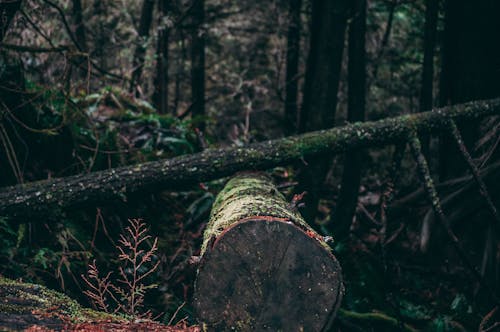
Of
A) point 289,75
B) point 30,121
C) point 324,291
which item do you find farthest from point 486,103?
point 289,75

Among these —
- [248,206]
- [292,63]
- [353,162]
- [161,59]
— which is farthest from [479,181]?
[292,63]

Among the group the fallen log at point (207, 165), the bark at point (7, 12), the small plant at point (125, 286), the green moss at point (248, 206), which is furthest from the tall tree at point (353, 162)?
the bark at point (7, 12)

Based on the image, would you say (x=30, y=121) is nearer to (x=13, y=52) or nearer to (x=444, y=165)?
(x=13, y=52)

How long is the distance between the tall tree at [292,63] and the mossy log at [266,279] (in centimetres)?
720

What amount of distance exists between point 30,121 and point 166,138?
6.01 feet

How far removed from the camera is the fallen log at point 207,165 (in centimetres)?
381

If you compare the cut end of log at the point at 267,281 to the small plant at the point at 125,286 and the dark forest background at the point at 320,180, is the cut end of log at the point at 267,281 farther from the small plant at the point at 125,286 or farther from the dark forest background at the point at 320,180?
the dark forest background at the point at 320,180

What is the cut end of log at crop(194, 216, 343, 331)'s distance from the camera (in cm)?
240

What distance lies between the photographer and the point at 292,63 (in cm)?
1003

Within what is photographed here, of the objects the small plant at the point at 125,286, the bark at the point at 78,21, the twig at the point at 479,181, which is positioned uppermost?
the bark at the point at 78,21

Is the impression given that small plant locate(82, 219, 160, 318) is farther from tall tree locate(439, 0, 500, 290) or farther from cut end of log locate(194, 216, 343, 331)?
tall tree locate(439, 0, 500, 290)

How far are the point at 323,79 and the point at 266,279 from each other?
139 inches

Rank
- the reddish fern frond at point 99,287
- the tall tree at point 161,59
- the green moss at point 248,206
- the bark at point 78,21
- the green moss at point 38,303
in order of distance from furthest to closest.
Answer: the tall tree at point 161,59 → the bark at point 78,21 → the green moss at point 248,206 → the reddish fern frond at point 99,287 → the green moss at point 38,303

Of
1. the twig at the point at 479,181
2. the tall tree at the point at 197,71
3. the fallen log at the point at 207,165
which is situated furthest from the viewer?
the tall tree at the point at 197,71
